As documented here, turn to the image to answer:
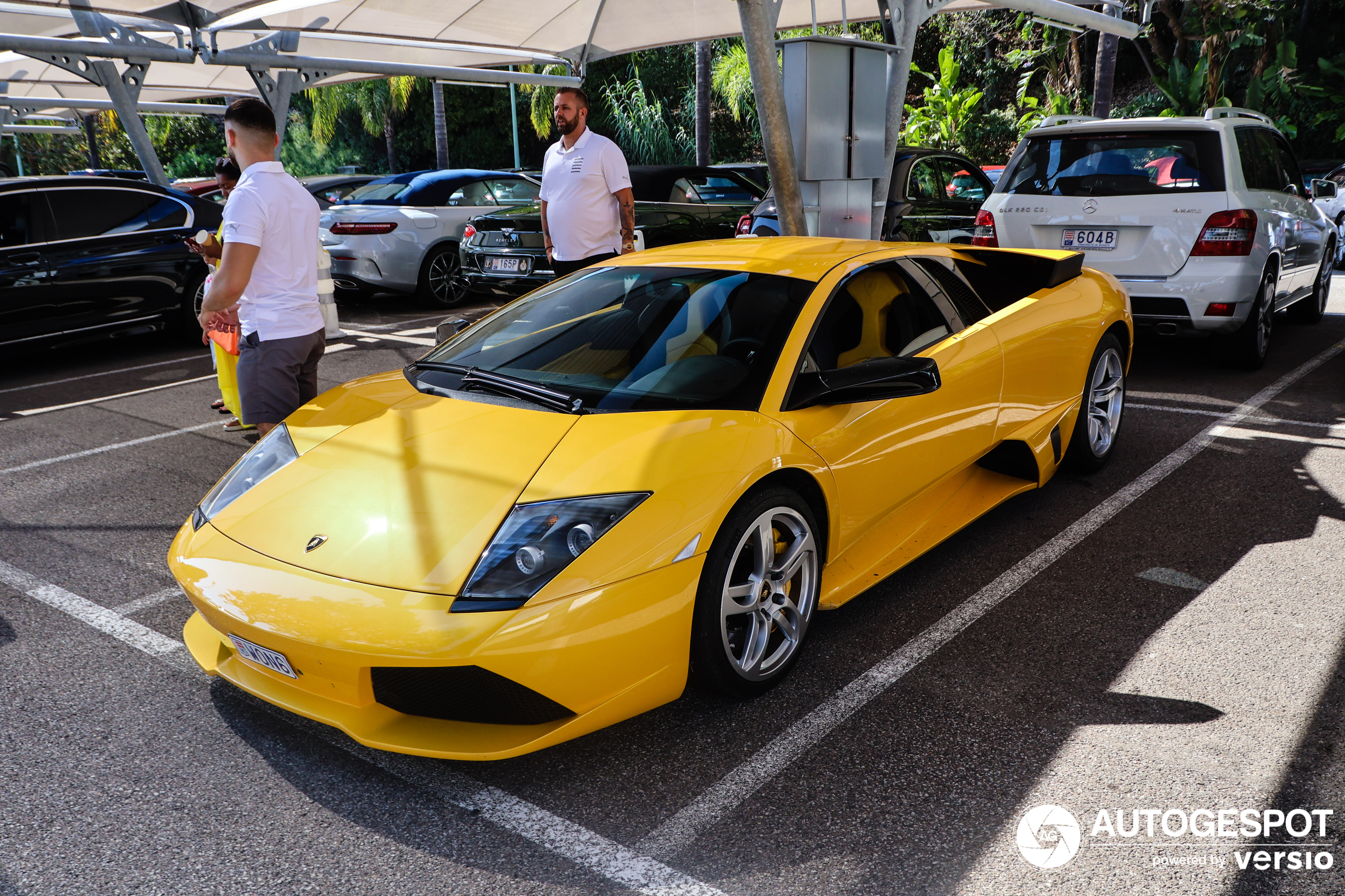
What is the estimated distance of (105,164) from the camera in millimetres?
40906

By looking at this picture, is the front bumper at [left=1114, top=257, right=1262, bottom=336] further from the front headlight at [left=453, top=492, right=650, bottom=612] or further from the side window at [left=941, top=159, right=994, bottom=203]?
the front headlight at [left=453, top=492, right=650, bottom=612]

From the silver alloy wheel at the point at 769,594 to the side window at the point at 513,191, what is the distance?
914 cm

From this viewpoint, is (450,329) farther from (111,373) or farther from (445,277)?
(445,277)

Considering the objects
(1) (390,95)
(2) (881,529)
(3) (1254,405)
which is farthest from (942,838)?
(1) (390,95)

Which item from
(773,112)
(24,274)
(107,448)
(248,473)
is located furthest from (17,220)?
(248,473)

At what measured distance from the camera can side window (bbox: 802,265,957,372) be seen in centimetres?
334

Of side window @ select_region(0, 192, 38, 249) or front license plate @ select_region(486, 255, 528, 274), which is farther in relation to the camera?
front license plate @ select_region(486, 255, 528, 274)

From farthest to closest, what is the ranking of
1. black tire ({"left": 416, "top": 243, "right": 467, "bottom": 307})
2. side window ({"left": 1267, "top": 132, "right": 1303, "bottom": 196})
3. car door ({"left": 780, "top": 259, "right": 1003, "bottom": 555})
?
black tire ({"left": 416, "top": 243, "right": 467, "bottom": 307}) < side window ({"left": 1267, "top": 132, "right": 1303, "bottom": 196}) < car door ({"left": 780, "top": 259, "right": 1003, "bottom": 555})

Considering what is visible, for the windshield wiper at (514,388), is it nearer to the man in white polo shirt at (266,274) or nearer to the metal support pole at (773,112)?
the man in white polo shirt at (266,274)

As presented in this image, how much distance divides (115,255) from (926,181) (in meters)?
7.11

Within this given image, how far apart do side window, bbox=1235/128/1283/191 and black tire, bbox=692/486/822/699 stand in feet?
17.3

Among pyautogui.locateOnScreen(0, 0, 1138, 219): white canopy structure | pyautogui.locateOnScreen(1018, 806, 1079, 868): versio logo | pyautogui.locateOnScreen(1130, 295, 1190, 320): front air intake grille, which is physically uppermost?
pyautogui.locateOnScreen(0, 0, 1138, 219): white canopy structure

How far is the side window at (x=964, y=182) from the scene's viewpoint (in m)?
9.58

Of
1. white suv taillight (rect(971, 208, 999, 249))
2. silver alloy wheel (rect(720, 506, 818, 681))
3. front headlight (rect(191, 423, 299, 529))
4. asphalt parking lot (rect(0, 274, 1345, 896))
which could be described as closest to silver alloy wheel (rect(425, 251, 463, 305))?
white suv taillight (rect(971, 208, 999, 249))
